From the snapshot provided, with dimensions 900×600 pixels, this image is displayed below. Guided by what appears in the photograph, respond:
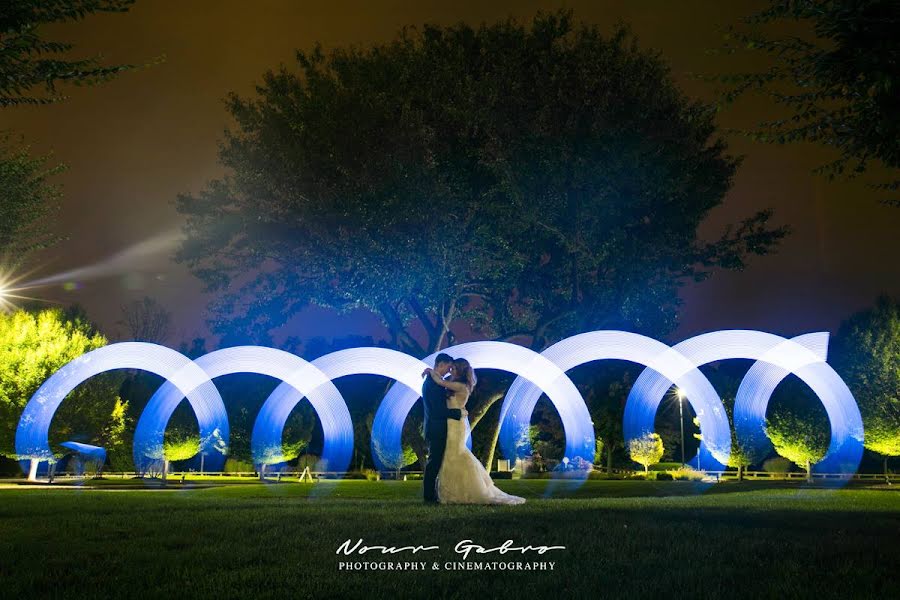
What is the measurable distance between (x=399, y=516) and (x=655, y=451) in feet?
171

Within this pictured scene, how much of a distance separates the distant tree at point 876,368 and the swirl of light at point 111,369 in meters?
34.0

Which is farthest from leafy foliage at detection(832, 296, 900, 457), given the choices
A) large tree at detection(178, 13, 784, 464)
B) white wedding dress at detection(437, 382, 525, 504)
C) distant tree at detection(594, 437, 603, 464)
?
white wedding dress at detection(437, 382, 525, 504)

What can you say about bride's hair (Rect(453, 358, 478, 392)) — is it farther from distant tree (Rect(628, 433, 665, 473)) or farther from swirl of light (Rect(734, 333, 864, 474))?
distant tree (Rect(628, 433, 665, 473))

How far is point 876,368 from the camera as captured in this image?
42.8 meters

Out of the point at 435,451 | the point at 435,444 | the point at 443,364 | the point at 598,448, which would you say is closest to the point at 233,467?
the point at 598,448

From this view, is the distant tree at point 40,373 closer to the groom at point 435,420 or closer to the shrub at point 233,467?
the shrub at point 233,467

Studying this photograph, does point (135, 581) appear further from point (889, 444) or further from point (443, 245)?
point (889, 444)

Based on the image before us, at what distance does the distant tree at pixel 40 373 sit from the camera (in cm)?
4369

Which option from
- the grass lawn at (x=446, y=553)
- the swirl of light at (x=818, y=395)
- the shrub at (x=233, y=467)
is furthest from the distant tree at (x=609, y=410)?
the shrub at (x=233, y=467)

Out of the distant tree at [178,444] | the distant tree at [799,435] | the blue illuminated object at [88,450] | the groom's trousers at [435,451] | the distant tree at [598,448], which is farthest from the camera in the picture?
the distant tree at [598,448]

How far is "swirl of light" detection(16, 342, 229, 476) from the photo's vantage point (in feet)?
95.1

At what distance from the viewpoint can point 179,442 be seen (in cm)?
5184

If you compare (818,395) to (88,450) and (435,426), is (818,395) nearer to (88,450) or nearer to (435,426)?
(435,426)

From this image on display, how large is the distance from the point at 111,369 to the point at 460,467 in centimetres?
3069
